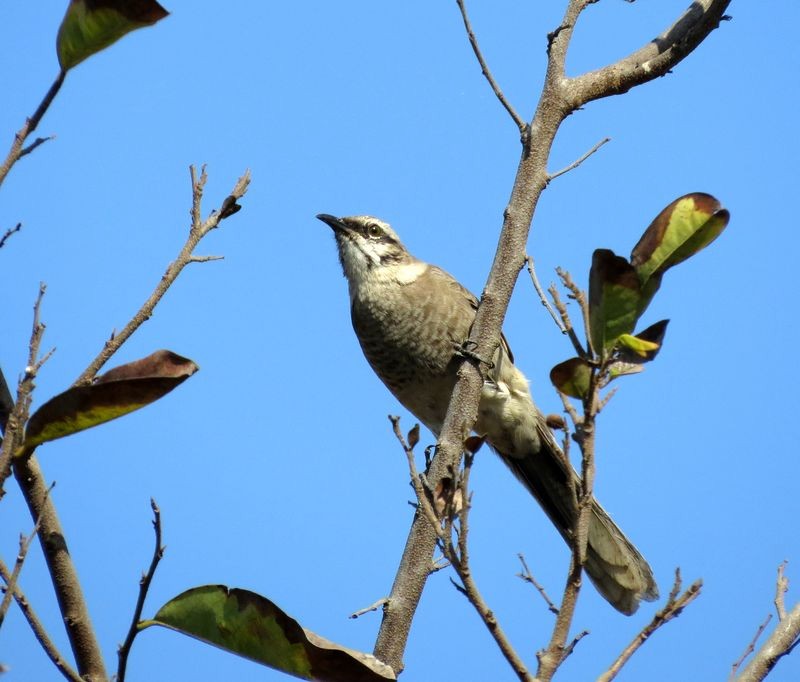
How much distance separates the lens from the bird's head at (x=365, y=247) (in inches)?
225

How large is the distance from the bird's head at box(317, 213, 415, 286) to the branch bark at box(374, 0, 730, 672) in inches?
91.2

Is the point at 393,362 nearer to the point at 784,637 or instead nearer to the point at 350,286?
the point at 350,286

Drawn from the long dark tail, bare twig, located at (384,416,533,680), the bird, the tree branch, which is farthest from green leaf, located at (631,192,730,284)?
the bird

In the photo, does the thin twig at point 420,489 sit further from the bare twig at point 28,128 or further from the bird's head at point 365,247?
the bird's head at point 365,247

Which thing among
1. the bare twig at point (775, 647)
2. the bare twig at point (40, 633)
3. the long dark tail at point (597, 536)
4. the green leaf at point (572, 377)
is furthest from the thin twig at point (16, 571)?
the long dark tail at point (597, 536)

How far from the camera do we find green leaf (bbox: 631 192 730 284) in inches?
85.3

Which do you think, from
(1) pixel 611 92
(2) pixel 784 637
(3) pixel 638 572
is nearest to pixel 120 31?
(1) pixel 611 92

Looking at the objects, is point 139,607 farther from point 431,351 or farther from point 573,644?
point 431,351

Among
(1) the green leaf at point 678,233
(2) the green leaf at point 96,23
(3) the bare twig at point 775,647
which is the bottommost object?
(3) the bare twig at point 775,647

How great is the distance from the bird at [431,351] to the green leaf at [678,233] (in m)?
2.96

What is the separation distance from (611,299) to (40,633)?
1.29 m

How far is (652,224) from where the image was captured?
2.21m

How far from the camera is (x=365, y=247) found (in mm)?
5777

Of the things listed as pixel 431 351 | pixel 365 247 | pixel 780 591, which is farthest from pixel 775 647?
pixel 365 247
